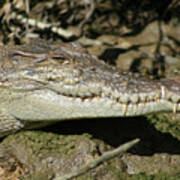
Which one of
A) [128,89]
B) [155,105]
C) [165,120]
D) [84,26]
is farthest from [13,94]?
[84,26]

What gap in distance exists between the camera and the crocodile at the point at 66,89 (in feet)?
10.0

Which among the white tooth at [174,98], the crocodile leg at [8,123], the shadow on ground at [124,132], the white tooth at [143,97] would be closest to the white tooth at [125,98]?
the white tooth at [143,97]

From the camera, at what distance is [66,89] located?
10.7 ft

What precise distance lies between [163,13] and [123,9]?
2.11 ft

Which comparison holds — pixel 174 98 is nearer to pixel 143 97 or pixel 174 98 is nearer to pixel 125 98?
pixel 143 97

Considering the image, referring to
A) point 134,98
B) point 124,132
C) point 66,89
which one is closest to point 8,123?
point 66,89

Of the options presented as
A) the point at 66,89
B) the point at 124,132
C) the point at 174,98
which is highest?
the point at 174,98

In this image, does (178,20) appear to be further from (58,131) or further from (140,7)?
(58,131)

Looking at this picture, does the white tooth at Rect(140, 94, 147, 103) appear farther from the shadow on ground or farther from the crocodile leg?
the crocodile leg

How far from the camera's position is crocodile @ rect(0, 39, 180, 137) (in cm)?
305

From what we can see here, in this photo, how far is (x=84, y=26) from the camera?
5898mm

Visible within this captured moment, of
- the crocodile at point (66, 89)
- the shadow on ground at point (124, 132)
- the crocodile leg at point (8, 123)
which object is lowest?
the shadow on ground at point (124, 132)

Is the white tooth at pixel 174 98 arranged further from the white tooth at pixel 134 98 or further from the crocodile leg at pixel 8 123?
the crocodile leg at pixel 8 123

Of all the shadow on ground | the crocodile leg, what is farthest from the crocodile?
the shadow on ground
